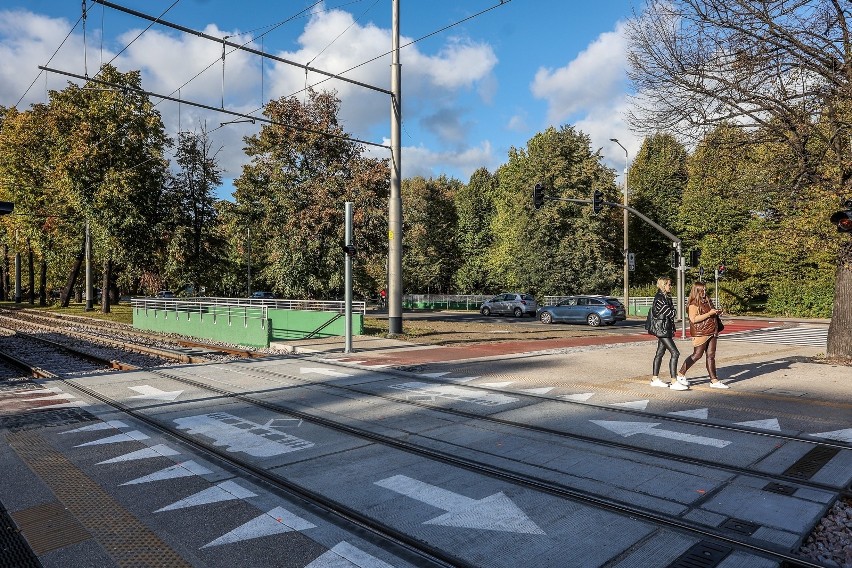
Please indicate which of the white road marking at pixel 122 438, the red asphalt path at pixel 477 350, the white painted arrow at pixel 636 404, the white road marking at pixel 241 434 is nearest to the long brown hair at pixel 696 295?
the white painted arrow at pixel 636 404

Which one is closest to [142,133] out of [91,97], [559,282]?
[91,97]

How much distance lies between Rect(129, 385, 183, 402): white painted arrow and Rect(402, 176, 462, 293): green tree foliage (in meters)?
48.5

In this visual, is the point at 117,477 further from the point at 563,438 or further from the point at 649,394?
the point at 649,394

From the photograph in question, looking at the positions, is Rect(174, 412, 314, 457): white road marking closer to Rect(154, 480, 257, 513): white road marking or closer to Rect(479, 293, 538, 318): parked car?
Rect(154, 480, 257, 513): white road marking

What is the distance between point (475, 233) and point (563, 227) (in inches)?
656

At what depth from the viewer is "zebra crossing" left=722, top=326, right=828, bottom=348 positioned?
19.9 metres

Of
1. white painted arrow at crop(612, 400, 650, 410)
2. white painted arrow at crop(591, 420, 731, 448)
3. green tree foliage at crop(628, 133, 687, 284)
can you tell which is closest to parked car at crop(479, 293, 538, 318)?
green tree foliage at crop(628, 133, 687, 284)

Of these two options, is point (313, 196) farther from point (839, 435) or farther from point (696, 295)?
point (839, 435)

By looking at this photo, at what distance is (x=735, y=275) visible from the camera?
43.5 m

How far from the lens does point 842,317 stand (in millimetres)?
13273

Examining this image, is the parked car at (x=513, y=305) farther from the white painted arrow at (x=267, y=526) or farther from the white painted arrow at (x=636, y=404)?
the white painted arrow at (x=267, y=526)

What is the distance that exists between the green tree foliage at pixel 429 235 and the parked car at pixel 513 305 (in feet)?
65.5

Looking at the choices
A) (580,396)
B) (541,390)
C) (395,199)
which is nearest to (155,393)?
(541,390)

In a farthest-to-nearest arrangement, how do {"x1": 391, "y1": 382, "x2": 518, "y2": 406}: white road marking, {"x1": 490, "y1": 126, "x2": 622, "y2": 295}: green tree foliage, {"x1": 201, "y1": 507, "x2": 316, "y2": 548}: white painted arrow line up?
1. {"x1": 490, "y1": 126, "x2": 622, "y2": 295}: green tree foliage
2. {"x1": 391, "y1": 382, "x2": 518, "y2": 406}: white road marking
3. {"x1": 201, "y1": 507, "x2": 316, "y2": 548}: white painted arrow
